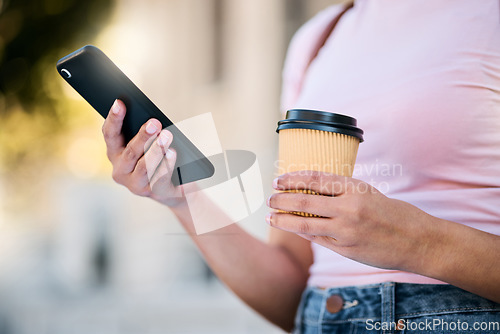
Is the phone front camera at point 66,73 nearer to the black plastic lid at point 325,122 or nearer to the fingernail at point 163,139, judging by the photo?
the fingernail at point 163,139

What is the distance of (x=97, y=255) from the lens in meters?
2.69

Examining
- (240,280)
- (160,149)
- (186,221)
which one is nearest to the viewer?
(160,149)

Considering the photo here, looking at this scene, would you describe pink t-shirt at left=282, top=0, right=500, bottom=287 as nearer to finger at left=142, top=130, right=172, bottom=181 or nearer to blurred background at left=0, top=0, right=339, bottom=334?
finger at left=142, top=130, right=172, bottom=181

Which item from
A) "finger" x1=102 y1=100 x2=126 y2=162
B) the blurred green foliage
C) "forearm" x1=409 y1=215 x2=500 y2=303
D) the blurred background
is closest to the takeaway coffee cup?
"forearm" x1=409 y1=215 x2=500 y2=303

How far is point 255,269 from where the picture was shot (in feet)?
3.04

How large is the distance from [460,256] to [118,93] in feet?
1.73

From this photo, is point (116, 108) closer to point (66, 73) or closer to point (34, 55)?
point (66, 73)

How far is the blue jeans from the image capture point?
0.62 m

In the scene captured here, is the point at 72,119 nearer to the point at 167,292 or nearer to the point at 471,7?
the point at 167,292

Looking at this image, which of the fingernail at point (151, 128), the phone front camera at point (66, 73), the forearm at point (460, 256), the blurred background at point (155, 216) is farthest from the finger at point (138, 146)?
the blurred background at point (155, 216)

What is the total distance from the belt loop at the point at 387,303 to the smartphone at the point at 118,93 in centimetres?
33

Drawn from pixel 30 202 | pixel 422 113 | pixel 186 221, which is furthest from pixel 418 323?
pixel 30 202

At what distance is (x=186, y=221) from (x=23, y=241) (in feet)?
5.75

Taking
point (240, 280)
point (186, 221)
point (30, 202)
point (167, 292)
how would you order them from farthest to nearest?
point (167, 292) < point (30, 202) < point (240, 280) < point (186, 221)
